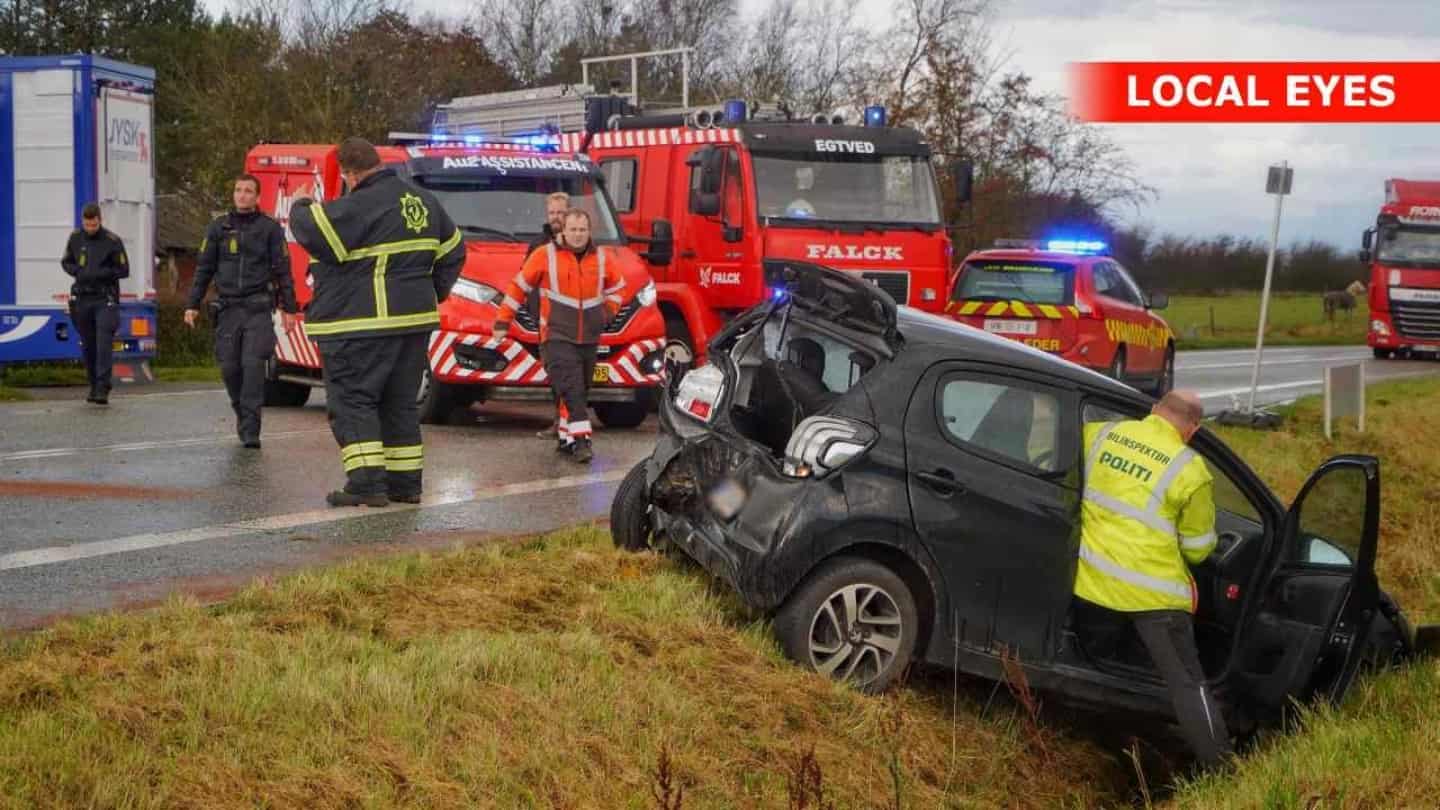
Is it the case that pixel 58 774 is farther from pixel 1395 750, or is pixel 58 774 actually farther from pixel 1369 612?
pixel 1369 612

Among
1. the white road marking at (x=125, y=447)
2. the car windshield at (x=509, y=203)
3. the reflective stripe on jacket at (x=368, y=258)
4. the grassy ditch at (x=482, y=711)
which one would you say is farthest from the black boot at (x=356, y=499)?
the car windshield at (x=509, y=203)

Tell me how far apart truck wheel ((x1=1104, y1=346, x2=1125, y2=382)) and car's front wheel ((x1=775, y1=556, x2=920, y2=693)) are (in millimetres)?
13390

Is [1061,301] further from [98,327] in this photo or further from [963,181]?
[98,327]

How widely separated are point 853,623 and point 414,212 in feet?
12.9

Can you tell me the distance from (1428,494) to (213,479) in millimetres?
9448

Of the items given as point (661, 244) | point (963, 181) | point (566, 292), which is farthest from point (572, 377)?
point (963, 181)

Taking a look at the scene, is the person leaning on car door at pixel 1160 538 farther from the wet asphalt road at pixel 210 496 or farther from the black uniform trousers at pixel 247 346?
the black uniform trousers at pixel 247 346

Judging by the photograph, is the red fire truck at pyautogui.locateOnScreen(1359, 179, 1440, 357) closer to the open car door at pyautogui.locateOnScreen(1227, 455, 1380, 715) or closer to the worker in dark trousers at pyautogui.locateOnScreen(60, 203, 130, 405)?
the worker in dark trousers at pyautogui.locateOnScreen(60, 203, 130, 405)

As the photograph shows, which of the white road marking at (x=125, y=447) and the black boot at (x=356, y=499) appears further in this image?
the white road marking at (x=125, y=447)

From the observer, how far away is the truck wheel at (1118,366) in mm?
19828

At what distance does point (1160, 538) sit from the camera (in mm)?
6797

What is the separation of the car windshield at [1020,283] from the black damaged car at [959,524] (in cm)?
1202

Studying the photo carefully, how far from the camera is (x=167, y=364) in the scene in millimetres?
22516

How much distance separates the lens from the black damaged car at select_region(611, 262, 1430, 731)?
6.79 meters
